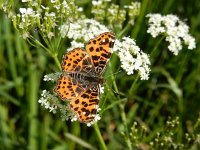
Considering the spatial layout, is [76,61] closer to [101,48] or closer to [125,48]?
[101,48]

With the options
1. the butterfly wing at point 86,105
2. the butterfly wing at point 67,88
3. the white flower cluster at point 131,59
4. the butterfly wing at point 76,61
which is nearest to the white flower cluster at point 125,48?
the white flower cluster at point 131,59

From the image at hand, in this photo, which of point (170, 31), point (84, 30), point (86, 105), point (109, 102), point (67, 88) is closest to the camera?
point (86, 105)

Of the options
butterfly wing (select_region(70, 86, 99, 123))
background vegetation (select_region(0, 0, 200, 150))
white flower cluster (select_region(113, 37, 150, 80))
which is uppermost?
white flower cluster (select_region(113, 37, 150, 80))

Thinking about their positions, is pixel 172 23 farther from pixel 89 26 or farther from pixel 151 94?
pixel 151 94

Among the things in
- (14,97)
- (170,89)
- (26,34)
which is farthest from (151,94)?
(26,34)

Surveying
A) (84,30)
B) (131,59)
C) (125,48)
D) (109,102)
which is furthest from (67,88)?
(109,102)

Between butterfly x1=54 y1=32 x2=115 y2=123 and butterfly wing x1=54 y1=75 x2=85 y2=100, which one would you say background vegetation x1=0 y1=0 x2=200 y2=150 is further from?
butterfly wing x1=54 y1=75 x2=85 y2=100

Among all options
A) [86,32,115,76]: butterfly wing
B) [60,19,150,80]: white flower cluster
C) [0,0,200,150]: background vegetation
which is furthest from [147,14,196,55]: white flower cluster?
[86,32,115,76]: butterfly wing

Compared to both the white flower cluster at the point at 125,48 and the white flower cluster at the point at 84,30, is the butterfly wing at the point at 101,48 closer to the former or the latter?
the white flower cluster at the point at 125,48
